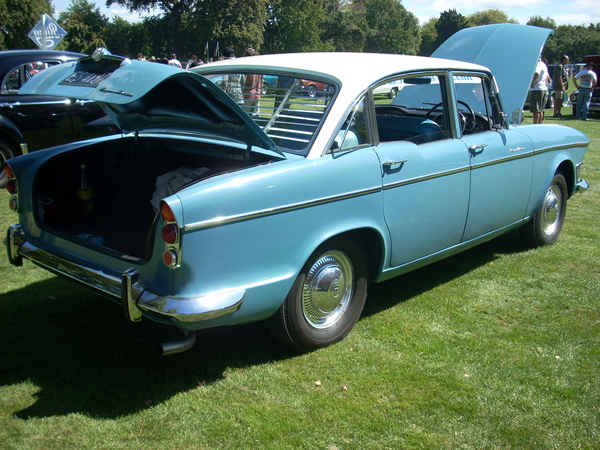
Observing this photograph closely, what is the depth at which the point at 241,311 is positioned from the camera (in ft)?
9.96

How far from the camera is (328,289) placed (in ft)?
11.7

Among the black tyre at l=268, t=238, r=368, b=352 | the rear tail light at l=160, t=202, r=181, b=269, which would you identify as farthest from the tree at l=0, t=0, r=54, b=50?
the rear tail light at l=160, t=202, r=181, b=269

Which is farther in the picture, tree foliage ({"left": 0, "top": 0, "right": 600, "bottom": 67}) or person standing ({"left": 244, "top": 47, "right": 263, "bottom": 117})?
tree foliage ({"left": 0, "top": 0, "right": 600, "bottom": 67})

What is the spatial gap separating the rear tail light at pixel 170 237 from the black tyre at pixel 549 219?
3.80m

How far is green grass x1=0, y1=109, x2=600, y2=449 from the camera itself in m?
2.85

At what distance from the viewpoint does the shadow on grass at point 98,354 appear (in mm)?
3124

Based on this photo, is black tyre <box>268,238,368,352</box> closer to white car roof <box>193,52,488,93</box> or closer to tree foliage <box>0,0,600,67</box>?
white car roof <box>193,52,488,93</box>

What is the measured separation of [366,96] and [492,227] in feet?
5.90

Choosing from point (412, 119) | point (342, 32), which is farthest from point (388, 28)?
point (412, 119)

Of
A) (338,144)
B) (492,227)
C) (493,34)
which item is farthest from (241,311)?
(493,34)

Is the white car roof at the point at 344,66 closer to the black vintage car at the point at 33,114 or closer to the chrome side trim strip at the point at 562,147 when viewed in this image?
the chrome side trim strip at the point at 562,147

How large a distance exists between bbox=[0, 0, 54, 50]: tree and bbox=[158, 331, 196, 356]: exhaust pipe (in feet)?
136

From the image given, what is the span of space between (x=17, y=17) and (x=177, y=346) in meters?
42.5

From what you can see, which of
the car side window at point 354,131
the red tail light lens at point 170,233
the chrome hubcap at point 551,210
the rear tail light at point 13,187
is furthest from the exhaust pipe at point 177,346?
the chrome hubcap at point 551,210
